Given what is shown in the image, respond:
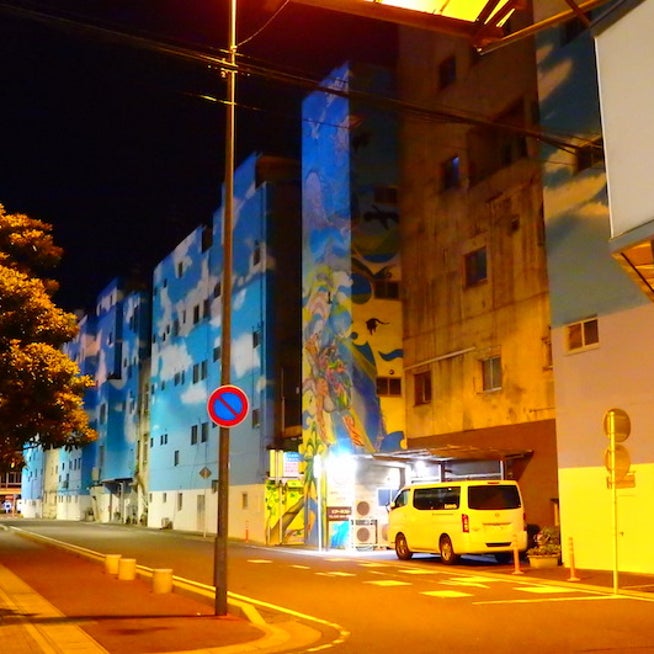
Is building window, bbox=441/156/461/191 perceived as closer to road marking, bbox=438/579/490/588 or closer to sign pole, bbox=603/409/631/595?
sign pole, bbox=603/409/631/595

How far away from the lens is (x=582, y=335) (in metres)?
20.5

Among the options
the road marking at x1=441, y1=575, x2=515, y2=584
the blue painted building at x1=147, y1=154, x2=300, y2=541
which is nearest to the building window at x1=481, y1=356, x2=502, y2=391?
the road marking at x1=441, y1=575, x2=515, y2=584

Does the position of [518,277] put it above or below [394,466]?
above

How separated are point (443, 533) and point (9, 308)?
12786 mm

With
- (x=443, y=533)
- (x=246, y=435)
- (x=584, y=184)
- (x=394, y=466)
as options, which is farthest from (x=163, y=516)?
(x=584, y=184)

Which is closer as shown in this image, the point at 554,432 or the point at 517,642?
the point at 517,642

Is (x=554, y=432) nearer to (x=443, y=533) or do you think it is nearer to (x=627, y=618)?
(x=443, y=533)

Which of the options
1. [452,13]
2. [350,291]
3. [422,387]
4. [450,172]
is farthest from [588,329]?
[452,13]

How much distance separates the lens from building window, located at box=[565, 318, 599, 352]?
796 inches

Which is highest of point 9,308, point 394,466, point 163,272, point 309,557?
point 163,272

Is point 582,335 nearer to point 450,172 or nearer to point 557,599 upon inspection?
point 557,599

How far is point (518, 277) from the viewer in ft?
79.8

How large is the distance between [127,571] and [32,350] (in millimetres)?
6481

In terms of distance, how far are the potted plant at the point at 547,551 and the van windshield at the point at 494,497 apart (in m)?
0.97
